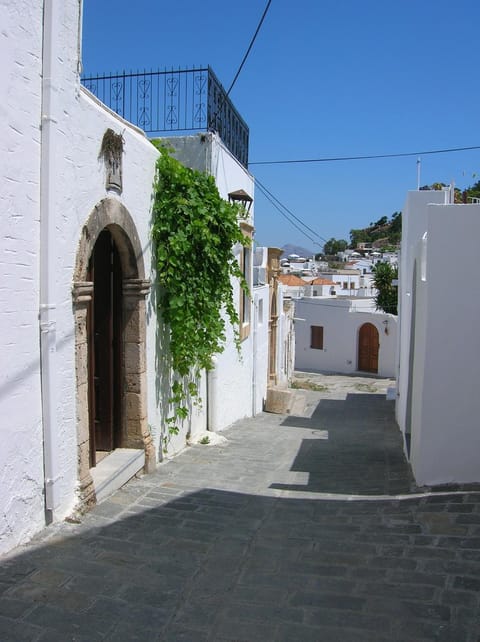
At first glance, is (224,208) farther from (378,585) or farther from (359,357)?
(359,357)

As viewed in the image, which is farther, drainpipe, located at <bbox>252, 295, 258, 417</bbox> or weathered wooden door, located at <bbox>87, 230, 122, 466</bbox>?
drainpipe, located at <bbox>252, 295, 258, 417</bbox>

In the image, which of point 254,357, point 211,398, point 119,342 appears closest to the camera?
point 119,342

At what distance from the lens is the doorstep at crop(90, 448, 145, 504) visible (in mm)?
4957

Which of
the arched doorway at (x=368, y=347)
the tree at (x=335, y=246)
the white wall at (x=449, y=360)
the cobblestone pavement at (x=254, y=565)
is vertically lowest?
the arched doorway at (x=368, y=347)

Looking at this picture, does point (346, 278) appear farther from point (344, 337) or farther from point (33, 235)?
point (33, 235)

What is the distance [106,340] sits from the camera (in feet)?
18.8

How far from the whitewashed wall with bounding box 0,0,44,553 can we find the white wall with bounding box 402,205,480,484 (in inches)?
128

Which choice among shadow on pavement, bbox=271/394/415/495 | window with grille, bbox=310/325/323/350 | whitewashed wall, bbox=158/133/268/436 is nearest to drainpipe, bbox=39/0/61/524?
shadow on pavement, bbox=271/394/415/495

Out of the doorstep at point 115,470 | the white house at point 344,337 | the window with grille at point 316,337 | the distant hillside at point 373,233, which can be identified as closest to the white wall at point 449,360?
the doorstep at point 115,470

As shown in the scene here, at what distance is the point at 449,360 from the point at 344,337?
2242 centimetres

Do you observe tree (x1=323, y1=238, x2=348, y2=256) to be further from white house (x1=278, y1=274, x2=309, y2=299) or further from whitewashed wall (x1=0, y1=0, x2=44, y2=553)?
whitewashed wall (x1=0, y1=0, x2=44, y2=553)

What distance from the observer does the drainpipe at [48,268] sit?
3.83 meters

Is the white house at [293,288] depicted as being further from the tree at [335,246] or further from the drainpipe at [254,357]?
the tree at [335,246]

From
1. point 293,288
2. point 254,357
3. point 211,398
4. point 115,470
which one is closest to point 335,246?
point 293,288
